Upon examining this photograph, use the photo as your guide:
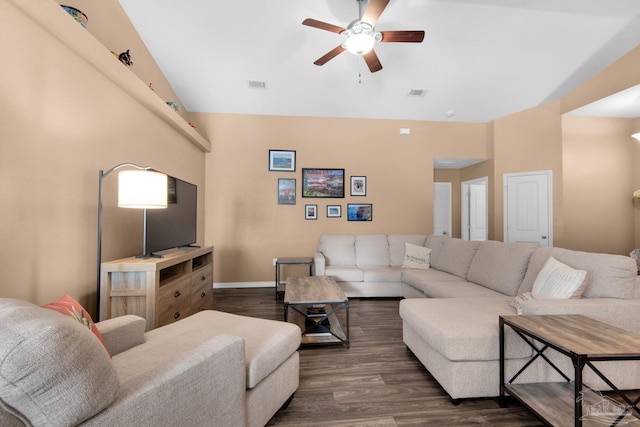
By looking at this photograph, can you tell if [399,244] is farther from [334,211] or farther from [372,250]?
[334,211]

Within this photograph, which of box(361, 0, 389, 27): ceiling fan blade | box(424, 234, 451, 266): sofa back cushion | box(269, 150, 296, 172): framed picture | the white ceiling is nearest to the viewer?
box(361, 0, 389, 27): ceiling fan blade

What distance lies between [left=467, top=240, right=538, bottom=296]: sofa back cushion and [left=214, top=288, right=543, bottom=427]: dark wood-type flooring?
1103mm

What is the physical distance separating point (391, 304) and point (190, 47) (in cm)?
419

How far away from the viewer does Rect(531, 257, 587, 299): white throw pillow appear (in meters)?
1.93

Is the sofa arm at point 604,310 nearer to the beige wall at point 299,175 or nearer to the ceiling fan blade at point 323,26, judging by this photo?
the ceiling fan blade at point 323,26

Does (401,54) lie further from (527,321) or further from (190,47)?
(527,321)

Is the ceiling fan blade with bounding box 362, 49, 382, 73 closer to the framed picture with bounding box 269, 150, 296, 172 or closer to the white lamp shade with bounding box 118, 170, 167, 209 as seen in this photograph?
the framed picture with bounding box 269, 150, 296, 172

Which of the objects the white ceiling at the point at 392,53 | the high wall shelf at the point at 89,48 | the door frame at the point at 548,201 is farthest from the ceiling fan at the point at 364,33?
the door frame at the point at 548,201

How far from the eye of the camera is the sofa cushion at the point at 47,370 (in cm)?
65

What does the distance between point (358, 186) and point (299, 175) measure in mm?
1086

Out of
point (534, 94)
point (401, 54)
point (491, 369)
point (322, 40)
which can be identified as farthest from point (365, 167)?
point (491, 369)

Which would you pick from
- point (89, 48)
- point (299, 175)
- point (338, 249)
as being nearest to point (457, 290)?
point (338, 249)

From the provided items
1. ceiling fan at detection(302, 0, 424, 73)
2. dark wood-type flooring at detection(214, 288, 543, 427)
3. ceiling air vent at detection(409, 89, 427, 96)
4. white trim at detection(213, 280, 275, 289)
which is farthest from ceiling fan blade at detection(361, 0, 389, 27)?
white trim at detection(213, 280, 275, 289)

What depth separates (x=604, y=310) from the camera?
A: 5.78 ft
